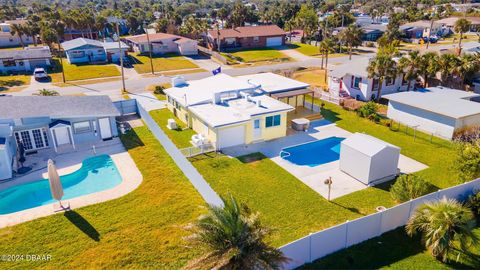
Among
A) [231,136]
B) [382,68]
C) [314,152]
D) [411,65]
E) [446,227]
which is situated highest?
[411,65]

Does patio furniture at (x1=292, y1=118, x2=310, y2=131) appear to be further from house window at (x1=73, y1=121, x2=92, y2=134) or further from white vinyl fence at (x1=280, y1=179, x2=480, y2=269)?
house window at (x1=73, y1=121, x2=92, y2=134)

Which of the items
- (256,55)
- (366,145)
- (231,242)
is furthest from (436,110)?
(256,55)

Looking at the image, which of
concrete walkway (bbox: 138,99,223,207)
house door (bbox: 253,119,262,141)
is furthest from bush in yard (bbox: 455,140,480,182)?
concrete walkway (bbox: 138,99,223,207)

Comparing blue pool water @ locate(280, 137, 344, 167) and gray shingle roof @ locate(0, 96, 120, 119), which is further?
gray shingle roof @ locate(0, 96, 120, 119)

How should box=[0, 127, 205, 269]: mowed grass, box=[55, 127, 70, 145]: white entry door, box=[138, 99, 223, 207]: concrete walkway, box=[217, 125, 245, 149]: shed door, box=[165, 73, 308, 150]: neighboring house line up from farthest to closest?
box=[165, 73, 308, 150]: neighboring house
box=[55, 127, 70, 145]: white entry door
box=[217, 125, 245, 149]: shed door
box=[138, 99, 223, 207]: concrete walkway
box=[0, 127, 205, 269]: mowed grass

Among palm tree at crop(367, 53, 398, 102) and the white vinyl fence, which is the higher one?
palm tree at crop(367, 53, 398, 102)

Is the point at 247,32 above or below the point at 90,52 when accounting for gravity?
above

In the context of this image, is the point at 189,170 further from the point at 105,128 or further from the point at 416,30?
the point at 416,30

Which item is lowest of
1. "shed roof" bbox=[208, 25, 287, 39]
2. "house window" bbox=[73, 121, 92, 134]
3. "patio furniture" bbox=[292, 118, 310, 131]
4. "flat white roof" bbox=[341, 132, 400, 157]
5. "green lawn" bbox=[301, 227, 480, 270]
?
"green lawn" bbox=[301, 227, 480, 270]

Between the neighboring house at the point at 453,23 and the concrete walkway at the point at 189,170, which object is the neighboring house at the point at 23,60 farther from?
the neighboring house at the point at 453,23
